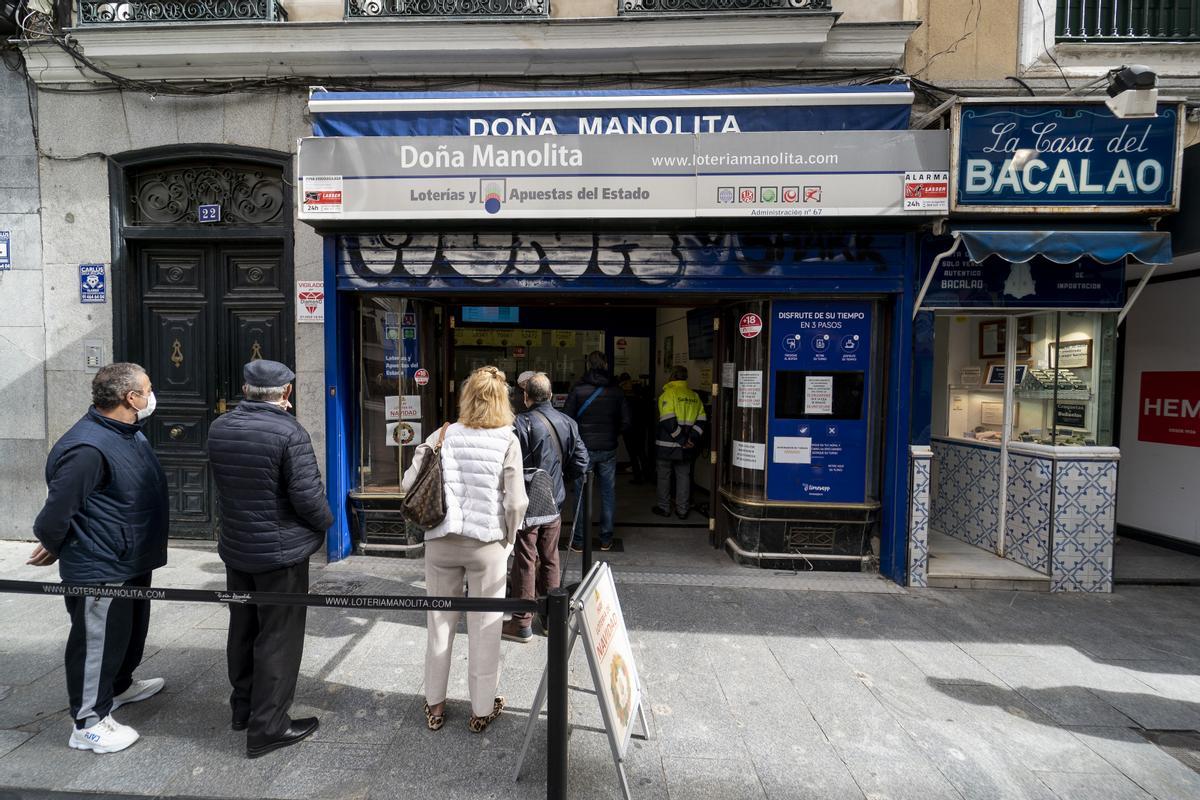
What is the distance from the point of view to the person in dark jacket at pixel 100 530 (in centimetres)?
276

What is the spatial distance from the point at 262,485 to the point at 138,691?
1.76 metres

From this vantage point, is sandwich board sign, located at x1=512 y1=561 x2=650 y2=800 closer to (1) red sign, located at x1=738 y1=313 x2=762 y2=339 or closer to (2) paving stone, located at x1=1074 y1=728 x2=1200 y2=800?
(2) paving stone, located at x1=1074 y1=728 x2=1200 y2=800

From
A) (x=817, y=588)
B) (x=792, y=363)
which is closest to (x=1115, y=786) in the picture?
(x=817, y=588)

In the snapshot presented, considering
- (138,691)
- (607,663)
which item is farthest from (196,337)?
(607,663)

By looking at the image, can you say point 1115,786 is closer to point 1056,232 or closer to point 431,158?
point 1056,232

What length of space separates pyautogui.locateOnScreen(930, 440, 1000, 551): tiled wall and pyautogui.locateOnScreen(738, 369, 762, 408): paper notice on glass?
2.40 metres

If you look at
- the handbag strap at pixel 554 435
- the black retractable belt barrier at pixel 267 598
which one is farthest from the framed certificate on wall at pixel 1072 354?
the black retractable belt barrier at pixel 267 598

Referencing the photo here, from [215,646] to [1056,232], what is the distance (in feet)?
23.6

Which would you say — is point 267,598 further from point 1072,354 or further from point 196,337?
point 1072,354

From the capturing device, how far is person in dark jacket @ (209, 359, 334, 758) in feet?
9.14

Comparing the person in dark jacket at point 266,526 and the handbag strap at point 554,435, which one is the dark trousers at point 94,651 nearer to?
the person in dark jacket at point 266,526

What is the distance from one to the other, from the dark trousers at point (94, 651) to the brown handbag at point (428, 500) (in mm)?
1487

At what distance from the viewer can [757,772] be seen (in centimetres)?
282

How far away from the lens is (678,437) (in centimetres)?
718
